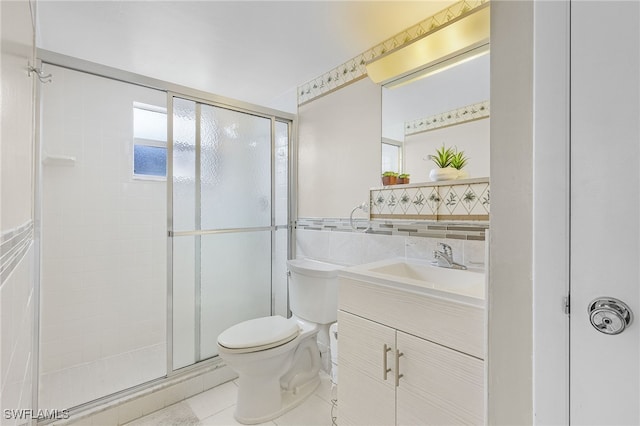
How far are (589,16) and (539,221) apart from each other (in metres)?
0.40

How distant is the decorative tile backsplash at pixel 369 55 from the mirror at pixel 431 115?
25 cm

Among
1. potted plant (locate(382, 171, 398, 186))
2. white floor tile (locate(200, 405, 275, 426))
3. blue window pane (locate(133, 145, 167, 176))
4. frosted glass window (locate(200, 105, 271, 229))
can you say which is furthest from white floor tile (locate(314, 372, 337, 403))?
blue window pane (locate(133, 145, 167, 176))

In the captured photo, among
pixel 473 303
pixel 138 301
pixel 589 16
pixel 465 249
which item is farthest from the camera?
pixel 138 301

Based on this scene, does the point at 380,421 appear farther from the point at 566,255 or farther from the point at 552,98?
the point at 552,98

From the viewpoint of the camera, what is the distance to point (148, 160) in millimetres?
2520

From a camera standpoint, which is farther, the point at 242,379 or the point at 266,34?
the point at 266,34

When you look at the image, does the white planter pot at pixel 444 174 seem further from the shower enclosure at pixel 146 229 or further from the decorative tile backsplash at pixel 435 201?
the shower enclosure at pixel 146 229

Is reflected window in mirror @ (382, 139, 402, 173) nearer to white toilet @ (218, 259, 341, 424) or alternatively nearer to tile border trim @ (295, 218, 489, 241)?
tile border trim @ (295, 218, 489, 241)

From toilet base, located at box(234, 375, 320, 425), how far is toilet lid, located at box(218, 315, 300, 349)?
0.41 meters

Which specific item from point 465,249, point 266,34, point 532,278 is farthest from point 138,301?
point 532,278

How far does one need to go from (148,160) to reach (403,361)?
248 cm

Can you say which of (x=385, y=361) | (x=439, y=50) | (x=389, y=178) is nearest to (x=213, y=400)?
(x=385, y=361)

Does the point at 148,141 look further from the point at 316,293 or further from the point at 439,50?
the point at 439,50

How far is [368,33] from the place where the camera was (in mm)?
1759
